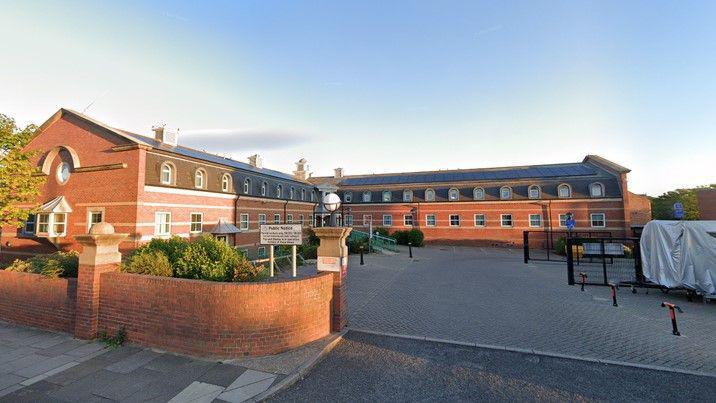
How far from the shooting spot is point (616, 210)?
27688mm

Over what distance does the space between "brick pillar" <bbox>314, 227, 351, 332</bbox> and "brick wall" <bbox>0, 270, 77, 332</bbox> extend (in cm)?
599

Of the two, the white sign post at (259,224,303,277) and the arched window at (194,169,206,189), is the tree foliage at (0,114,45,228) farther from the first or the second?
the white sign post at (259,224,303,277)

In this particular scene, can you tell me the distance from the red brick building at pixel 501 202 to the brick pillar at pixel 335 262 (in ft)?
68.6

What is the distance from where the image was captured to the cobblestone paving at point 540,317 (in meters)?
6.35

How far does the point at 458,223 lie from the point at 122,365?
3135 cm

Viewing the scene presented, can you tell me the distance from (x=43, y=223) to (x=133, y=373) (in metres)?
19.6

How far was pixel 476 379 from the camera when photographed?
16.9 feet

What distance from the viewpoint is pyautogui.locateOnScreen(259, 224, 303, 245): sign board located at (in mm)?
8016

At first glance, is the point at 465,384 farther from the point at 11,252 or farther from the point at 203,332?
the point at 11,252

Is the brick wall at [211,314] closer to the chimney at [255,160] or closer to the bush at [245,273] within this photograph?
the bush at [245,273]

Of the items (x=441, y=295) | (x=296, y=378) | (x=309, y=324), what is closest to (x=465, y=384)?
(x=296, y=378)

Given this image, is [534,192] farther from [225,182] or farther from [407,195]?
[225,182]

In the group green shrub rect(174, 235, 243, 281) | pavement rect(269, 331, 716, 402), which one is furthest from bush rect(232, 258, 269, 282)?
pavement rect(269, 331, 716, 402)

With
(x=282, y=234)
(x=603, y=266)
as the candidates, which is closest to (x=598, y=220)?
(x=603, y=266)
